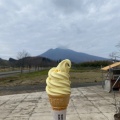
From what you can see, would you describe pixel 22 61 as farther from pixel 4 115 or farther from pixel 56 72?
pixel 56 72

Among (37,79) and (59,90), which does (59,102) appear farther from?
(37,79)

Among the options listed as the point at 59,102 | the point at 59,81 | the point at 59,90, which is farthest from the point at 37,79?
the point at 59,102

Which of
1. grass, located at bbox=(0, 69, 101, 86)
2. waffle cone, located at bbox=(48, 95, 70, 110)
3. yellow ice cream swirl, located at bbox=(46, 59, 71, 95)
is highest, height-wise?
yellow ice cream swirl, located at bbox=(46, 59, 71, 95)

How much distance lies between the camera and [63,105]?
423 centimetres

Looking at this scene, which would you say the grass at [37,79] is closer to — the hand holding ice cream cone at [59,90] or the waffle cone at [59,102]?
the hand holding ice cream cone at [59,90]

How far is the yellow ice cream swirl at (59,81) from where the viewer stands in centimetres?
439

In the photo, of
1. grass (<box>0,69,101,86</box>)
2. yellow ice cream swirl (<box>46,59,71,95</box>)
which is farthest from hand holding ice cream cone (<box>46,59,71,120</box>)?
grass (<box>0,69,101,86</box>)

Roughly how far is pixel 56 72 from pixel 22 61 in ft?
171

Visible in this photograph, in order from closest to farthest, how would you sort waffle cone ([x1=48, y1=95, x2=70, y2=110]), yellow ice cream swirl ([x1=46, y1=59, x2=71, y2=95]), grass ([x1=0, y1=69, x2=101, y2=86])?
1. waffle cone ([x1=48, y1=95, x2=70, y2=110])
2. yellow ice cream swirl ([x1=46, y1=59, x2=71, y2=95])
3. grass ([x1=0, y1=69, x2=101, y2=86])

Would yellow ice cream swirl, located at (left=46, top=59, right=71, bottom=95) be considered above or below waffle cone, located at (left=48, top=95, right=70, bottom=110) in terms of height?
above

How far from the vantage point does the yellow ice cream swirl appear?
4.39 m

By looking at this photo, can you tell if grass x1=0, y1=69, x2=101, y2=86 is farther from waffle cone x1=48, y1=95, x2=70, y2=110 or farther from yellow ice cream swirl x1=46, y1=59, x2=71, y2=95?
waffle cone x1=48, y1=95, x2=70, y2=110

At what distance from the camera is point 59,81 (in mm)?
4535

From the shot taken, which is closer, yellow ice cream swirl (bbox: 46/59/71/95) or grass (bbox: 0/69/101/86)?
yellow ice cream swirl (bbox: 46/59/71/95)
